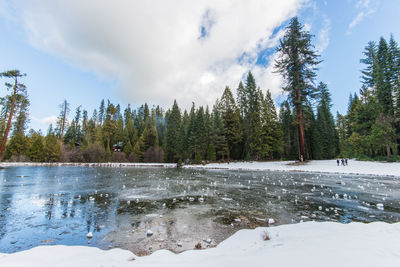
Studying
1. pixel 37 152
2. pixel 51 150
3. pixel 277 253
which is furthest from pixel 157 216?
pixel 37 152

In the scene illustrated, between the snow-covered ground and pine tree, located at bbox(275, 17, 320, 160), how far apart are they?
76.1ft

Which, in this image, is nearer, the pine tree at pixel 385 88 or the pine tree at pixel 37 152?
the pine tree at pixel 385 88

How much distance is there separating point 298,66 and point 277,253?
2760 cm

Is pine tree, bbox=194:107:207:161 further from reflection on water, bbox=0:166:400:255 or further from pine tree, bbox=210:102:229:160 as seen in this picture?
reflection on water, bbox=0:166:400:255

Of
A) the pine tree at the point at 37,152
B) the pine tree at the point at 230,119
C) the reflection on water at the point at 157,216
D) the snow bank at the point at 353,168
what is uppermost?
the pine tree at the point at 230,119

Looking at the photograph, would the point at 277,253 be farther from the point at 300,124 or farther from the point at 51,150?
the point at 51,150

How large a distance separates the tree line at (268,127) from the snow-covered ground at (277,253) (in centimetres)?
Result: 2299

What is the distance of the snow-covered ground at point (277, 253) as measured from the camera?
84.6 inches

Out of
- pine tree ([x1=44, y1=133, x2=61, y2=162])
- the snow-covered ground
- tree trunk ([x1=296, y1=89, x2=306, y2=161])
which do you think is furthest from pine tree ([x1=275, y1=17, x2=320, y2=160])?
pine tree ([x1=44, y1=133, x2=61, y2=162])

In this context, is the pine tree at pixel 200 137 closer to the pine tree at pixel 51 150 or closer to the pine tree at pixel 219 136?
the pine tree at pixel 219 136

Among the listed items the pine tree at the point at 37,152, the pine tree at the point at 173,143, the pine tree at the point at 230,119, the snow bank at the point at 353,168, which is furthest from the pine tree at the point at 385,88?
the pine tree at the point at 37,152

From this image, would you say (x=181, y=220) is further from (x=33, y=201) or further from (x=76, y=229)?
(x=33, y=201)

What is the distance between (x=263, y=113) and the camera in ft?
116

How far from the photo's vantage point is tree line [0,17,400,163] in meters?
23.7
